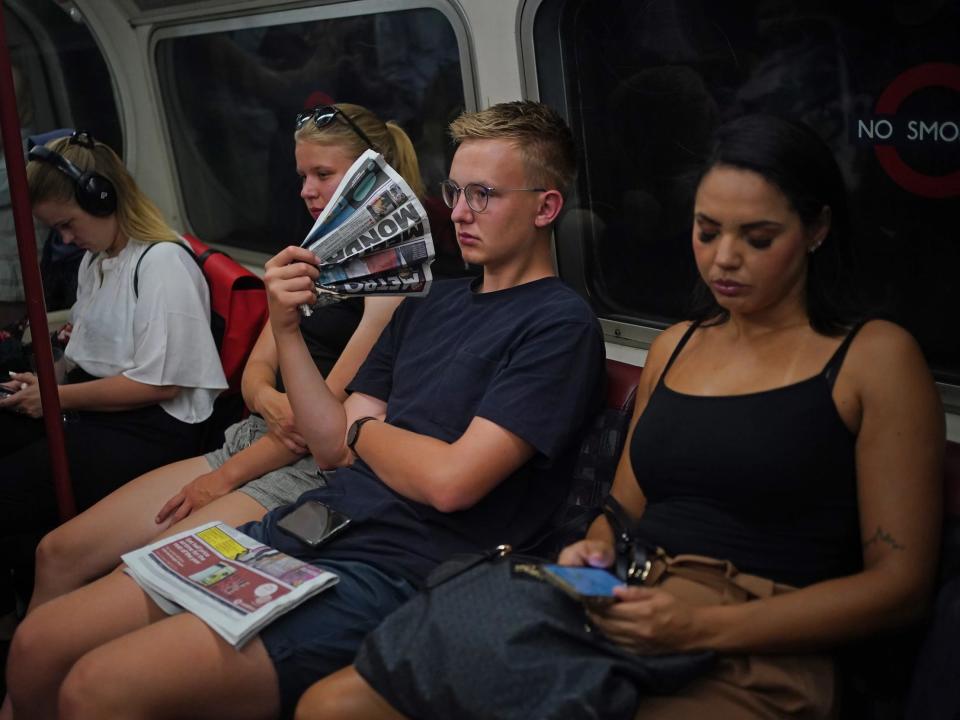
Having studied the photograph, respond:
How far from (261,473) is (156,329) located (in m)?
0.79

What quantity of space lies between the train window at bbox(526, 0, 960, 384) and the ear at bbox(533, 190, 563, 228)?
30.1 inches

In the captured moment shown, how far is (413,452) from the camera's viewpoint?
2479mm

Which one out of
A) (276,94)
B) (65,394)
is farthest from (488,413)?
(276,94)

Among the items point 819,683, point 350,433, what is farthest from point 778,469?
point 350,433

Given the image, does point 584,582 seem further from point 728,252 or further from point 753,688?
point 728,252

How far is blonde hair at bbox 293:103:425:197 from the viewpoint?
317 centimetres

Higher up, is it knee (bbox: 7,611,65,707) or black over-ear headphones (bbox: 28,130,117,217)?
black over-ear headphones (bbox: 28,130,117,217)

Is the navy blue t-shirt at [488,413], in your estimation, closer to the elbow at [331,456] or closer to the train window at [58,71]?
the elbow at [331,456]

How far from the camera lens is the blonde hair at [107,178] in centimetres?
372

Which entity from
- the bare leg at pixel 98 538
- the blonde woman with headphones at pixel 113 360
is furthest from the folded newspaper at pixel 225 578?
the blonde woman with headphones at pixel 113 360

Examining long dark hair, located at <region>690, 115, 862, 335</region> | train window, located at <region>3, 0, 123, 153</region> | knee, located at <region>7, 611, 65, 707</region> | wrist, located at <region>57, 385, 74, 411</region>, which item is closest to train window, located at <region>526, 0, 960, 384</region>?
long dark hair, located at <region>690, 115, 862, 335</region>

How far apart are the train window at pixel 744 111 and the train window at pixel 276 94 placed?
2.34 feet

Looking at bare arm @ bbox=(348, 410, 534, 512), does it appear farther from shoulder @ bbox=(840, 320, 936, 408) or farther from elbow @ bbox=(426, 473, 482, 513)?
shoulder @ bbox=(840, 320, 936, 408)

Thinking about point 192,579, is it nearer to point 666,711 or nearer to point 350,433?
point 350,433
